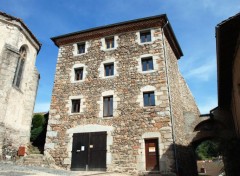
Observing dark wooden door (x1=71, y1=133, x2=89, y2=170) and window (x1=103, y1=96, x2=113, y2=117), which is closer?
dark wooden door (x1=71, y1=133, x2=89, y2=170)

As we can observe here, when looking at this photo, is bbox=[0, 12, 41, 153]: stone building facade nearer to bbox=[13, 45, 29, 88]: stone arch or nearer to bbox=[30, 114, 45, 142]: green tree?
bbox=[13, 45, 29, 88]: stone arch

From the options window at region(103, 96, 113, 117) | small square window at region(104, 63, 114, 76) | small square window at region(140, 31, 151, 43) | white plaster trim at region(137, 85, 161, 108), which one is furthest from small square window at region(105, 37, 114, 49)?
white plaster trim at region(137, 85, 161, 108)

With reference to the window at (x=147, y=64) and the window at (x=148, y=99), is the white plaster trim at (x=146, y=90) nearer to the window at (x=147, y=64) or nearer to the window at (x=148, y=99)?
the window at (x=148, y=99)

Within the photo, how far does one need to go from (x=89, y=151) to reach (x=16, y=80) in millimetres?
6473

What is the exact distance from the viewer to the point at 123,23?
1438 centimetres

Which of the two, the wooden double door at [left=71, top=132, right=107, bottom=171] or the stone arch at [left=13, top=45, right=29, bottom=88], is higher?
the stone arch at [left=13, top=45, right=29, bottom=88]

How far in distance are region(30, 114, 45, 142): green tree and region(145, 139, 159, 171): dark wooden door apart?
26.8 ft

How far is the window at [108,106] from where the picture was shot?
42.8 ft

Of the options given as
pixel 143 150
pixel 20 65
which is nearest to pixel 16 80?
pixel 20 65

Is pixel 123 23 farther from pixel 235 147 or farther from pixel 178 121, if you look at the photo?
pixel 235 147

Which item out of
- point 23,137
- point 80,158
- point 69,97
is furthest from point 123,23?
point 23,137

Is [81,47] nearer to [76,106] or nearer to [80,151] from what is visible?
[76,106]

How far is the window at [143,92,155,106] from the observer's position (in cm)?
1246

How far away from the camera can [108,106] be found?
43.4 ft
